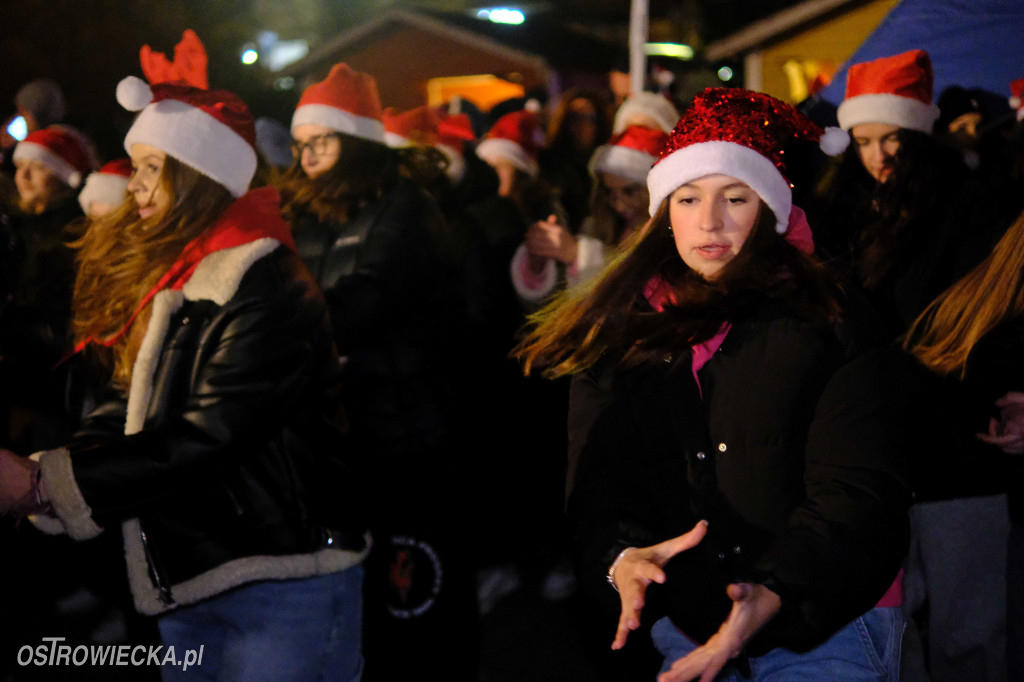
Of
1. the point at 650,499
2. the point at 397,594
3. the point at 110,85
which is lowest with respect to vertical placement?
the point at 397,594

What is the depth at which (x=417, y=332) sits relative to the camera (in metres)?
4.27

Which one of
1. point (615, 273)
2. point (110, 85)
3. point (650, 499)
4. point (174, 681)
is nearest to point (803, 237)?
point (615, 273)

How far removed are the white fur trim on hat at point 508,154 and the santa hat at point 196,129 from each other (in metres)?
3.20

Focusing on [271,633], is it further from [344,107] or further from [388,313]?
[344,107]

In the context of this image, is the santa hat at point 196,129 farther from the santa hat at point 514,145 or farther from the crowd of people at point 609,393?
the santa hat at point 514,145

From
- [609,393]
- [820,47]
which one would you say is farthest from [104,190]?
[820,47]

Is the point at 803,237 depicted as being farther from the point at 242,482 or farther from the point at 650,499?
the point at 242,482

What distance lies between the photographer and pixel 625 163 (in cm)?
460

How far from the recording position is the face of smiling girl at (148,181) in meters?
2.95

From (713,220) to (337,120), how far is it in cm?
269

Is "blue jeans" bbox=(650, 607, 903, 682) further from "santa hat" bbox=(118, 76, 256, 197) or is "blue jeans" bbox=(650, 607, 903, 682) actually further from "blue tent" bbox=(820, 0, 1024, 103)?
"blue tent" bbox=(820, 0, 1024, 103)

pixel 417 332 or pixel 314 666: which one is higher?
pixel 417 332

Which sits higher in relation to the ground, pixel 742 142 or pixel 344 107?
pixel 344 107

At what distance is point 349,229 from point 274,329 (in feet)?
5.50
